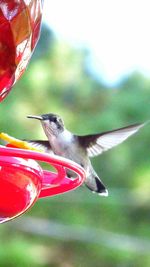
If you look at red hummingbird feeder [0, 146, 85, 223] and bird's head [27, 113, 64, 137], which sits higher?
red hummingbird feeder [0, 146, 85, 223]

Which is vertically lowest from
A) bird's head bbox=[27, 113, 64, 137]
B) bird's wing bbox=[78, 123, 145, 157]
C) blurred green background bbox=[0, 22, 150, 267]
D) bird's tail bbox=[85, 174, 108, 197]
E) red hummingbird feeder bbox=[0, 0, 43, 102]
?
blurred green background bbox=[0, 22, 150, 267]

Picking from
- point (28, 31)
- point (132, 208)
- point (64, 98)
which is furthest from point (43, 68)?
point (28, 31)

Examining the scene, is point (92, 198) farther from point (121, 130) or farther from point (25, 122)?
point (121, 130)

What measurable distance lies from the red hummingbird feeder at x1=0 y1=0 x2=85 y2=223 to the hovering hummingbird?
41 centimetres

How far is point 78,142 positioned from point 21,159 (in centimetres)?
96

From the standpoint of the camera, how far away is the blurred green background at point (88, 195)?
545 cm

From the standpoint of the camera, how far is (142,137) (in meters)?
5.76

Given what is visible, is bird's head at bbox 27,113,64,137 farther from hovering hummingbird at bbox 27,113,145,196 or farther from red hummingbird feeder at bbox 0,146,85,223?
red hummingbird feeder at bbox 0,146,85,223

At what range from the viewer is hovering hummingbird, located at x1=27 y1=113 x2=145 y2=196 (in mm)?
2531

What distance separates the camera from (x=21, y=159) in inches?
68.7

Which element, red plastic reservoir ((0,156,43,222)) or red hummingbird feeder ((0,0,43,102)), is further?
red hummingbird feeder ((0,0,43,102))

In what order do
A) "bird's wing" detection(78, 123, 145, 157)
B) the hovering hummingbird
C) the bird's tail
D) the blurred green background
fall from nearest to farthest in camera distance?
the hovering hummingbird, "bird's wing" detection(78, 123, 145, 157), the bird's tail, the blurred green background

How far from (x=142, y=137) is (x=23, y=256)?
4.23ft

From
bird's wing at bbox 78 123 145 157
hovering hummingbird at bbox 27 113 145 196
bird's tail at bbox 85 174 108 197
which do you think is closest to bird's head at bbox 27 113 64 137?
hovering hummingbird at bbox 27 113 145 196
